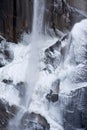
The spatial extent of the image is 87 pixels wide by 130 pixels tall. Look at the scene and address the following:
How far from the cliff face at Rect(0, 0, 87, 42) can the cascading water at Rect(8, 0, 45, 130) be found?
156 mm

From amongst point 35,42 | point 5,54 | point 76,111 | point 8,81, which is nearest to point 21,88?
point 8,81

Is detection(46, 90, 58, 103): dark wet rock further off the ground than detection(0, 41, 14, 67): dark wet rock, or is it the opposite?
detection(0, 41, 14, 67): dark wet rock

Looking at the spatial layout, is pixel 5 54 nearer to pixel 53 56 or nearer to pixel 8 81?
pixel 8 81

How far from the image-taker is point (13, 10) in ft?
50.5

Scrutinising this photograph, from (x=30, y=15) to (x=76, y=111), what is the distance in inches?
154

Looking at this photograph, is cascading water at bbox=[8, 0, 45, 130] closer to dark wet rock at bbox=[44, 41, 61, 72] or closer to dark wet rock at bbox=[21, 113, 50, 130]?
dark wet rock at bbox=[21, 113, 50, 130]

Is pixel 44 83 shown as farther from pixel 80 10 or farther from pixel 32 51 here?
pixel 80 10

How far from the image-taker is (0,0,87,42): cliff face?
14.9 m

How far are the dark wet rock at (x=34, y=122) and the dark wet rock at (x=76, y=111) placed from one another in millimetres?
574

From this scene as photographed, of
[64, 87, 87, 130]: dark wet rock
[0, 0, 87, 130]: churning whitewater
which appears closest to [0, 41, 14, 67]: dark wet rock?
[0, 0, 87, 130]: churning whitewater

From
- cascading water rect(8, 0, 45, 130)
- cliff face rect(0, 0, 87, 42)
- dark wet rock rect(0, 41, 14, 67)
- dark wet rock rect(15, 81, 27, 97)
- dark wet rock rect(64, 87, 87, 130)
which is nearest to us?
dark wet rock rect(64, 87, 87, 130)

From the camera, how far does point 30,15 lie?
15.4m

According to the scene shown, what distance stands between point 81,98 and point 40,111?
4.06ft

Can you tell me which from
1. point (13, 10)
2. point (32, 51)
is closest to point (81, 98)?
point (32, 51)
